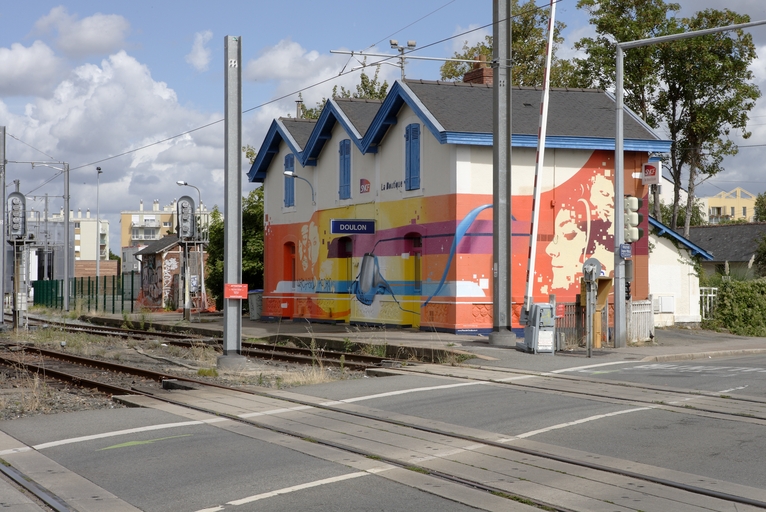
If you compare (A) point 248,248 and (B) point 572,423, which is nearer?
(B) point 572,423

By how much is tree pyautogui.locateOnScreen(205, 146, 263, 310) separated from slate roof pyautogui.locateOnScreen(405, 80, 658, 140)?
50.7 feet

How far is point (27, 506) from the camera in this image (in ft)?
23.4

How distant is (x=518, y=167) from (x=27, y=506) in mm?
20423

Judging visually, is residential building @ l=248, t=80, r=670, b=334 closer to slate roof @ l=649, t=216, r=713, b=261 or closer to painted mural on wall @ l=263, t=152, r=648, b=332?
painted mural on wall @ l=263, t=152, r=648, b=332

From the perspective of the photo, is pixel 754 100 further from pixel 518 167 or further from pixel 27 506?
pixel 27 506

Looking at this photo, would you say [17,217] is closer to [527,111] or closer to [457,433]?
[527,111]

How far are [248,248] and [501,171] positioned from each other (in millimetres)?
21921

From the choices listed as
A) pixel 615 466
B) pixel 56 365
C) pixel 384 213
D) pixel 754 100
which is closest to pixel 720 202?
pixel 754 100

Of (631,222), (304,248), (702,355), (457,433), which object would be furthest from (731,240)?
(457,433)

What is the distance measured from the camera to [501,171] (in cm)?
2038

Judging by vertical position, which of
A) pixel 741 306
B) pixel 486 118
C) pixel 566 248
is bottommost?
pixel 741 306

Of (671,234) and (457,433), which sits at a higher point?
(671,234)

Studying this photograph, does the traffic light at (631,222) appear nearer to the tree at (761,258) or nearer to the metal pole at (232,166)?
the metal pole at (232,166)

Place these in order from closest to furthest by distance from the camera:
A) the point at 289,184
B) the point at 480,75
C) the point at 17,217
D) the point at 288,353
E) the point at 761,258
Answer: the point at 288,353 < the point at 480,75 < the point at 17,217 < the point at 289,184 < the point at 761,258
